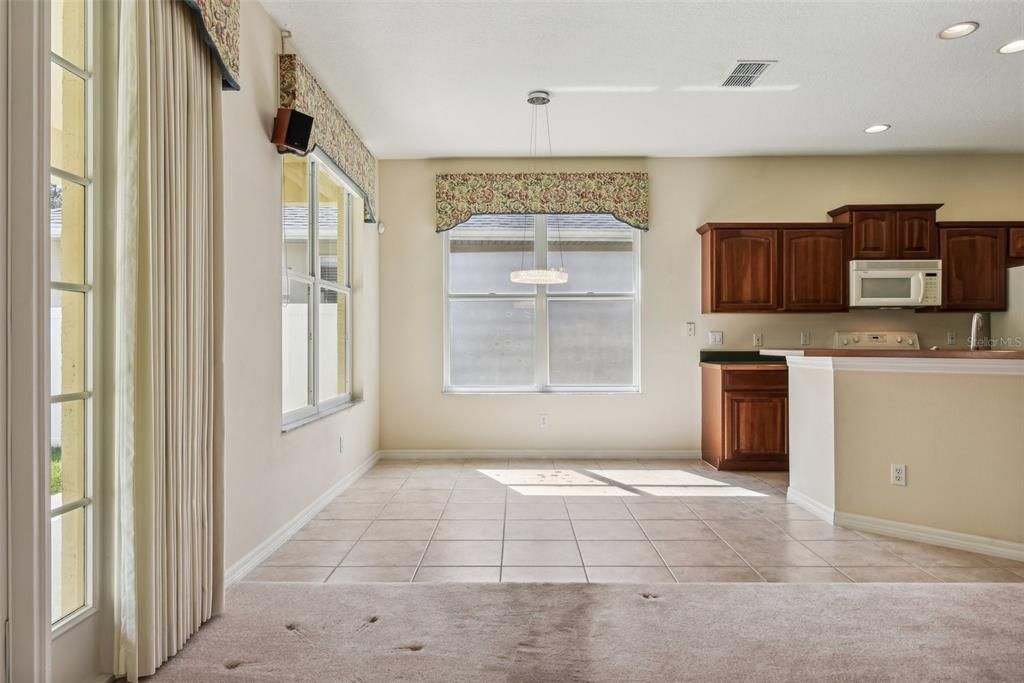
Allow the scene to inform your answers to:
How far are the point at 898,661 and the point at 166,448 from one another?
259 centimetres

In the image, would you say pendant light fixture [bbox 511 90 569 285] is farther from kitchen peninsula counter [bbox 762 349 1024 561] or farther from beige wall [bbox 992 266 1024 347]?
beige wall [bbox 992 266 1024 347]

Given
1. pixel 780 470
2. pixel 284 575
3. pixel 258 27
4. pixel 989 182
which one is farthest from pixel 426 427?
pixel 989 182

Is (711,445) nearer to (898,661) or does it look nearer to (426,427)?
(426,427)

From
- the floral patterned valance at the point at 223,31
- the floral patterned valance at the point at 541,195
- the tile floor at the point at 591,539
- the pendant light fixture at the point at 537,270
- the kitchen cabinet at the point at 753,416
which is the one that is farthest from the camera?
the floral patterned valance at the point at 541,195

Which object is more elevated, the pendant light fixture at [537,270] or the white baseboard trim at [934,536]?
the pendant light fixture at [537,270]

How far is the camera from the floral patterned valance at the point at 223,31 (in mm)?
2171

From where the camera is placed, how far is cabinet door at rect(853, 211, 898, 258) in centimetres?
512

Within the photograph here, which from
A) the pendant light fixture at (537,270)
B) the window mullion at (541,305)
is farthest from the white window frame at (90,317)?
the window mullion at (541,305)

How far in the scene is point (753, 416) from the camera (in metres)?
4.93

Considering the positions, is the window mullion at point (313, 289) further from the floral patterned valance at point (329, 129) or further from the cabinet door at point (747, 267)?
the cabinet door at point (747, 267)

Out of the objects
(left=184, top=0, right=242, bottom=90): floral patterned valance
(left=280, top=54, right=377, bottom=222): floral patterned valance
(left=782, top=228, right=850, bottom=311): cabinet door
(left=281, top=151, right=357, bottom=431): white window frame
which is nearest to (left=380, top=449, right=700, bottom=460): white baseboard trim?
(left=281, top=151, right=357, bottom=431): white window frame

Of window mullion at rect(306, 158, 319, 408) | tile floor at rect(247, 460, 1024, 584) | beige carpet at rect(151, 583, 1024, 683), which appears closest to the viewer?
beige carpet at rect(151, 583, 1024, 683)

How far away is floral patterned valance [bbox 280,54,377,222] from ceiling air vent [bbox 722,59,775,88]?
2.60 m

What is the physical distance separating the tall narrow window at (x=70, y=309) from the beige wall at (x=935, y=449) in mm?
3645
